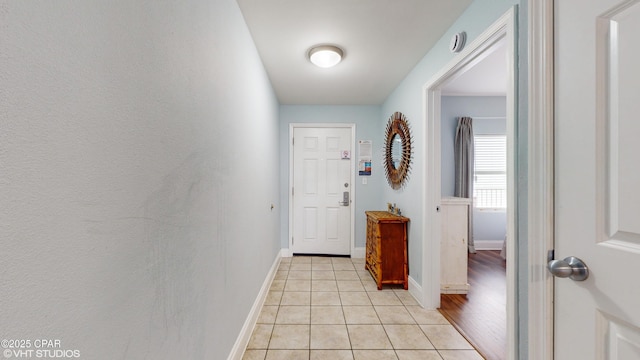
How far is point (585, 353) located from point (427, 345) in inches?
48.7

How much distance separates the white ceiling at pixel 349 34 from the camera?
174cm

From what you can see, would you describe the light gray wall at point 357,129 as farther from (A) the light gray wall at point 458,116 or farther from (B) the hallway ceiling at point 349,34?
(A) the light gray wall at point 458,116

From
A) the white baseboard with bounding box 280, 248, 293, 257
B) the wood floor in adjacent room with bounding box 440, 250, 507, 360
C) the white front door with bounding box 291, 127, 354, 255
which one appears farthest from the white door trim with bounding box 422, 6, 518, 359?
the white baseboard with bounding box 280, 248, 293, 257

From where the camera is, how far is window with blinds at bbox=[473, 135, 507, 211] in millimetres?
4367

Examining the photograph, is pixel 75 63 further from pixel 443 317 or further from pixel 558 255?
pixel 443 317

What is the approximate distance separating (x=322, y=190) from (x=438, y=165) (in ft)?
6.50

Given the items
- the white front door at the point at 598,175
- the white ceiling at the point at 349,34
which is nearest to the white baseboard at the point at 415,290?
the white front door at the point at 598,175

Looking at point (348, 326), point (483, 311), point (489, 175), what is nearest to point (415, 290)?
point (483, 311)

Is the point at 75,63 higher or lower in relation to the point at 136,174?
higher

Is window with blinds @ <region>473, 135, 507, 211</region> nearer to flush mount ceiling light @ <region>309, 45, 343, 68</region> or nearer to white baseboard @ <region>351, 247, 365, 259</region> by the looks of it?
white baseboard @ <region>351, 247, 365, 259</region>

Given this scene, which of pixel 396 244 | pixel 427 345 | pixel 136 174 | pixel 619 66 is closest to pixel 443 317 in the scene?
pixel 427 345

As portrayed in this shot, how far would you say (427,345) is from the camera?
187 centimetres

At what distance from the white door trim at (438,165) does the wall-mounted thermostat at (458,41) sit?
47 mm

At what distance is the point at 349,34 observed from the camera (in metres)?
2.07
